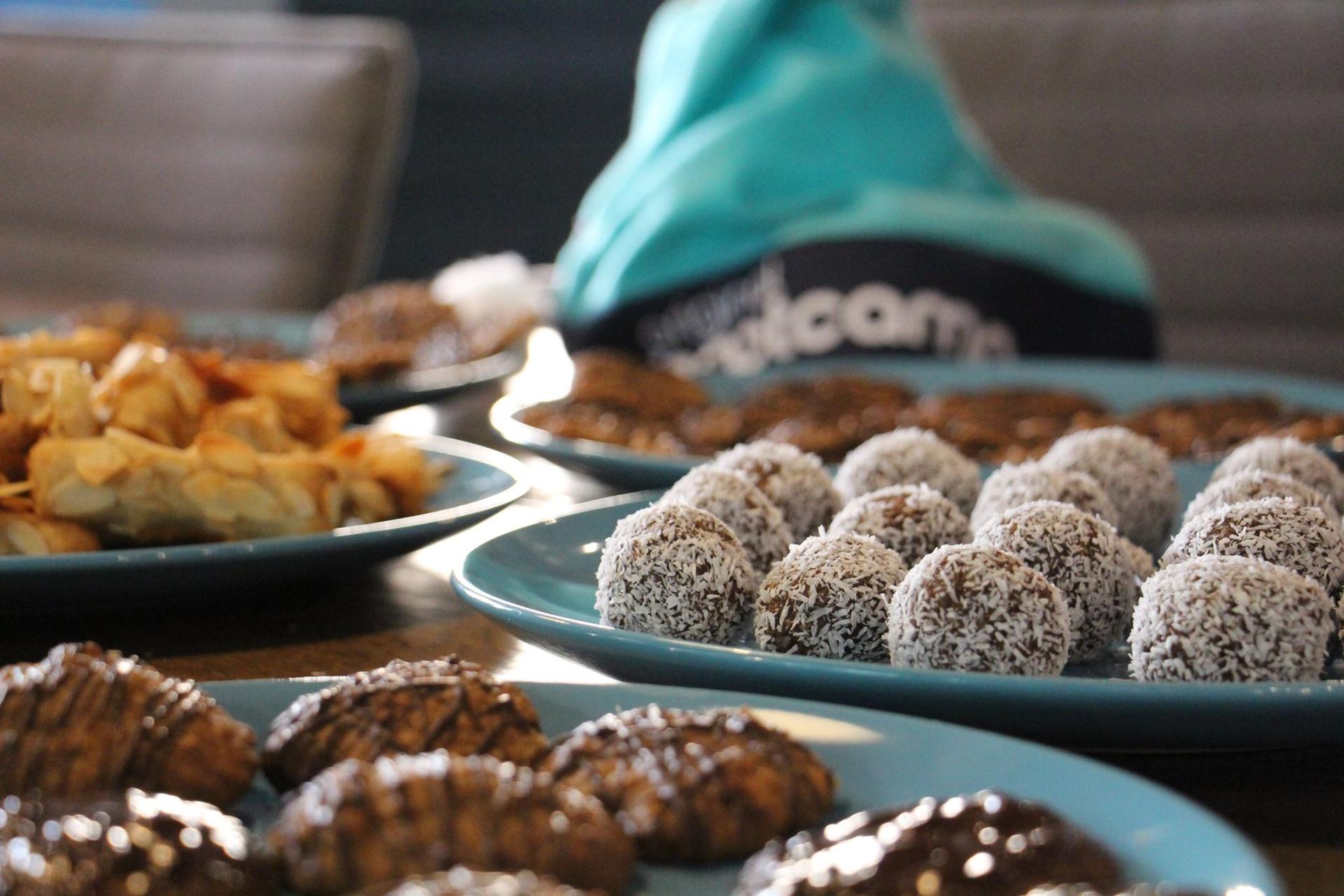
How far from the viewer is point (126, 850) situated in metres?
0.36

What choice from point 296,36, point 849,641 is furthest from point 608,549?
Result: point 296,36

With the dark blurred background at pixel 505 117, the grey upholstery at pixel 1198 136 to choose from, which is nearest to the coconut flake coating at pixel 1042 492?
the grey upholstery at pixel 1198 136

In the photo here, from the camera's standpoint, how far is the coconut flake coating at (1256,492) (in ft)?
2.29

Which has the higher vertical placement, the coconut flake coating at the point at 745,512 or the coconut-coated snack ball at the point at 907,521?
the coconut-coated snack ball at the point at 907,521

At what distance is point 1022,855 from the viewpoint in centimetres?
37

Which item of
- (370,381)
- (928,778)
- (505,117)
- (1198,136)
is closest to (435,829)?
(928,778)

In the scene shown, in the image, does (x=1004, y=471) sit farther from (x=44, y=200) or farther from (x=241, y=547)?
(x=44, y=200)

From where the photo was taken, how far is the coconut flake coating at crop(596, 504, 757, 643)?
61 cm

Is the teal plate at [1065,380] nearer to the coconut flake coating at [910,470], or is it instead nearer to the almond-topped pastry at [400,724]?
the coconut flake coating at [910,470]

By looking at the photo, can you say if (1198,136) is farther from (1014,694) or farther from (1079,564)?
(1014,694)

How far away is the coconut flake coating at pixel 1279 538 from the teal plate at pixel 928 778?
224mm

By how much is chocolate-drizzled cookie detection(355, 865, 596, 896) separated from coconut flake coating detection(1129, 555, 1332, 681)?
278mm

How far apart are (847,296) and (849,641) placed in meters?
1.16

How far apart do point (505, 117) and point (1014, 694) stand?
396cm
